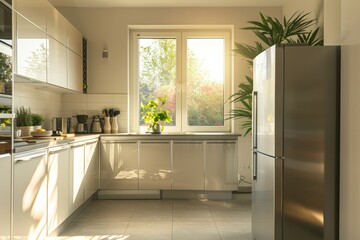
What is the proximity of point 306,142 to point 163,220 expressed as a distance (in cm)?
203

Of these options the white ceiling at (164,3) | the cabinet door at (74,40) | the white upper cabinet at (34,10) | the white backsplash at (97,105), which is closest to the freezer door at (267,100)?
the white upper cabinet at (34,10)

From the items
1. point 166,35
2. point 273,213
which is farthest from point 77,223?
point 166,35

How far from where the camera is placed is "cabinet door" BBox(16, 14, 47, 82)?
3188 mm

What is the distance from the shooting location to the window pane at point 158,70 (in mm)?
5742

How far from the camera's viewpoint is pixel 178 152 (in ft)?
16.8

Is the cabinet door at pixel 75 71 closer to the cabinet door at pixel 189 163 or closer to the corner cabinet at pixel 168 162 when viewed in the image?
the corner cabinet at pixel 168 162

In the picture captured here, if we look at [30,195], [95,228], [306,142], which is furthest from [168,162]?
[306,142]

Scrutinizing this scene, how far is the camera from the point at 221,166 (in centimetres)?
514

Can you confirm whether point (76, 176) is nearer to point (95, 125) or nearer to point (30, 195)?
point (30, 195)

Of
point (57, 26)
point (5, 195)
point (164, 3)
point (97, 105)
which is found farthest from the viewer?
point (97, 105)

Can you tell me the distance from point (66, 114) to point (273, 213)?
12.2ft

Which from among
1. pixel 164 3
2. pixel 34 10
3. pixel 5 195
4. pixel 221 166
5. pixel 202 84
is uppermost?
pixel 164 3

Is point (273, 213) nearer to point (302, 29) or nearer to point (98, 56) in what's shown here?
point (302, 29)

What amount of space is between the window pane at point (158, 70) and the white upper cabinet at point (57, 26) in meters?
1.47
